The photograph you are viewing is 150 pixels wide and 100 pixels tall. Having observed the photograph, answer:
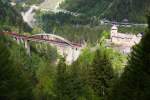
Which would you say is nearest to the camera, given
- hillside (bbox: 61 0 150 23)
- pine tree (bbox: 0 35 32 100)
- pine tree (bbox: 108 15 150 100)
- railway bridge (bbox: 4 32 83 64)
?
pine tree (bbox: 108 15 150 100)

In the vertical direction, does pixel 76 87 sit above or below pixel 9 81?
below

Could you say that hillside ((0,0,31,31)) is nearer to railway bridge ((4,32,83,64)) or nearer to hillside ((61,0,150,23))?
railway bridge ((4,32,83,64))

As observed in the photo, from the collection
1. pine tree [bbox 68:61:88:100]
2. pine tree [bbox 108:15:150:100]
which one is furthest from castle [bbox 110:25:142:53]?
pine tree [bbox 108:15:150:100]

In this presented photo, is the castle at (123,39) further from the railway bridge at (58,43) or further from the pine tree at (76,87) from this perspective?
the pine tree at (76,87)

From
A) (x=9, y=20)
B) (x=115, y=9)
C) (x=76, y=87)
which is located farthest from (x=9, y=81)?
(x=115, y=9)

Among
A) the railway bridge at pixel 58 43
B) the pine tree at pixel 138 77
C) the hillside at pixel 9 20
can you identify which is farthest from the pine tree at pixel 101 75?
the hillside at pixel 9 20

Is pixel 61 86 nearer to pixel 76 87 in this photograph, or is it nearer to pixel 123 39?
pixel 76 87
